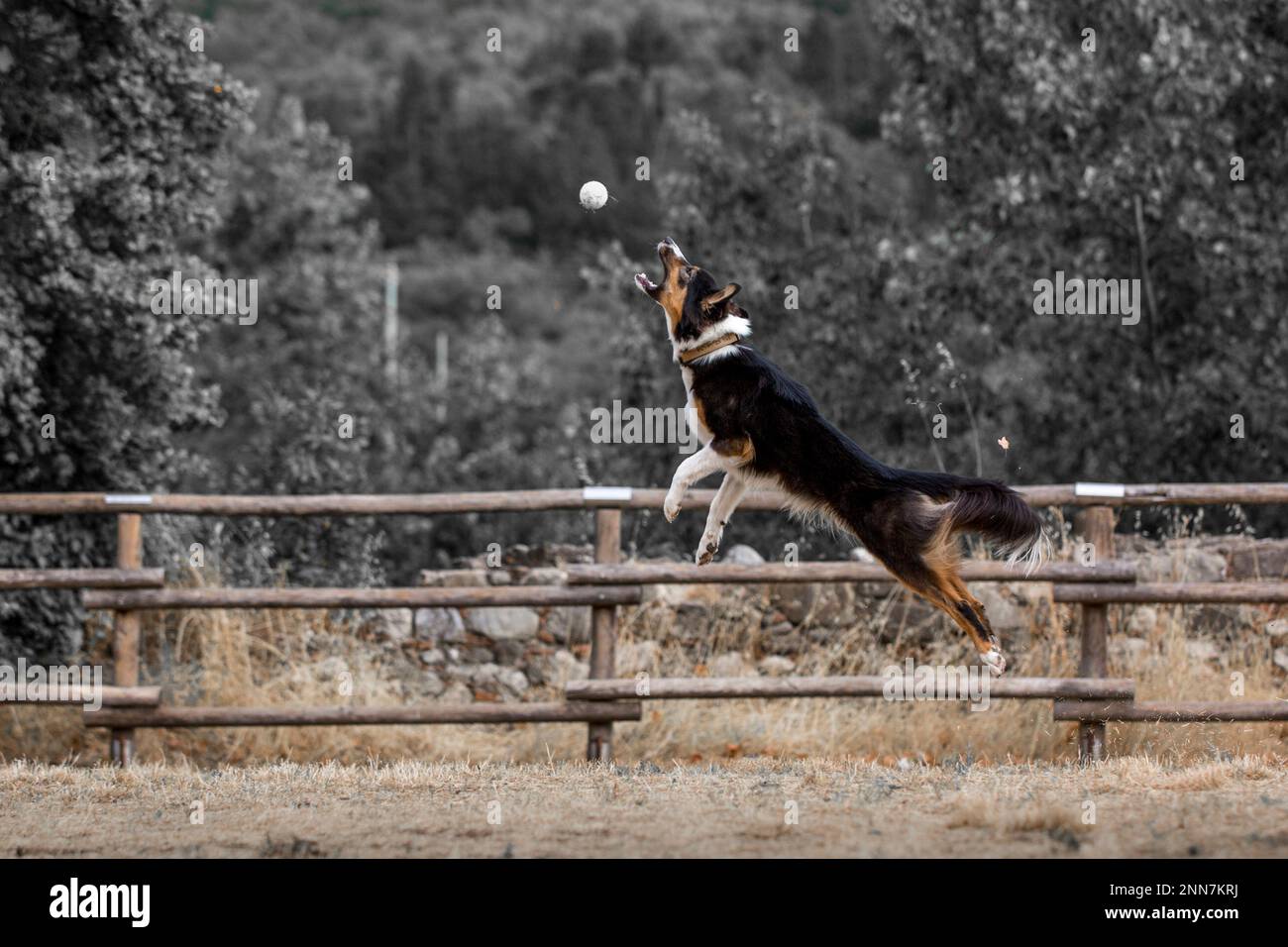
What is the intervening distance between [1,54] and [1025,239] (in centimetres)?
976

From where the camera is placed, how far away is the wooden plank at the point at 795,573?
9.12m

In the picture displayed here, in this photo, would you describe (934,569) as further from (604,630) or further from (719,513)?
(604,630)

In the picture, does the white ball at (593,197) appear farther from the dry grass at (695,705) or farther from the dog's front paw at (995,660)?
the dry grass at (695,705)

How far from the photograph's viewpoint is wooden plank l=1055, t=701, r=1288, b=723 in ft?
29.4

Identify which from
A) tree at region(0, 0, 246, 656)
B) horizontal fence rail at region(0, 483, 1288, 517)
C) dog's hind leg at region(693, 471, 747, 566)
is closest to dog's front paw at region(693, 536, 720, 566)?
A: dog's hind leg at region(693, 471, 747, 566)

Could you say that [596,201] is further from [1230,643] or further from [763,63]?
[763,63]

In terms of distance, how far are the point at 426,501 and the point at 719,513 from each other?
2.40 meters

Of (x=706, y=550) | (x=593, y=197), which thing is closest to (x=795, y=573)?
(x=706, y=550)

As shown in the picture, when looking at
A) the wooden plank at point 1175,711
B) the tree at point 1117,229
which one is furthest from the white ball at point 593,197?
the tree at point 1117,229

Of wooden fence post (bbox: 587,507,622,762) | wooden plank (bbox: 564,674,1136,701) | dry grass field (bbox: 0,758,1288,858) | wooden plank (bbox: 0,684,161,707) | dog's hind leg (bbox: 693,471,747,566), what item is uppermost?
dog's hind leg (bbox: 693,471,747,566)

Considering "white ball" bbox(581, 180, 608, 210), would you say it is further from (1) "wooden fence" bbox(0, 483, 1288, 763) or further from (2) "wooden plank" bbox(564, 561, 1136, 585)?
(2) "wooden plank" bbox(564, 561, 1136, 585)

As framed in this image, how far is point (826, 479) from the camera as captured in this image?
7480 mm

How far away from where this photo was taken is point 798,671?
1052cm

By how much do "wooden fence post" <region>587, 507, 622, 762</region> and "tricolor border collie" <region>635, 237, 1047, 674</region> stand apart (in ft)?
6.18
